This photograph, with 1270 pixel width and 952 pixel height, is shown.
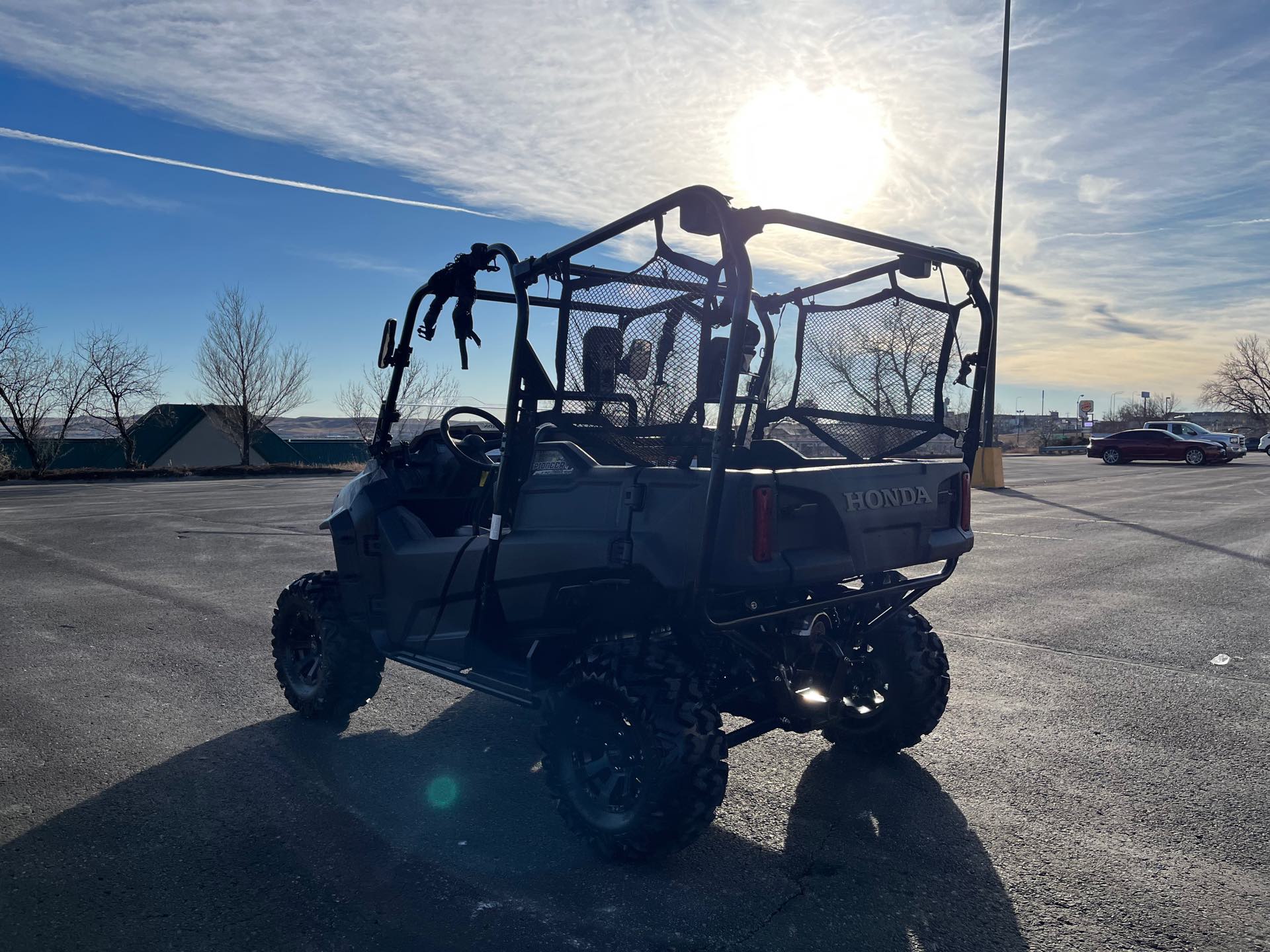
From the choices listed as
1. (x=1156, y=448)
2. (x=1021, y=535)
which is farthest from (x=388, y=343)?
(x=1156, y=448)

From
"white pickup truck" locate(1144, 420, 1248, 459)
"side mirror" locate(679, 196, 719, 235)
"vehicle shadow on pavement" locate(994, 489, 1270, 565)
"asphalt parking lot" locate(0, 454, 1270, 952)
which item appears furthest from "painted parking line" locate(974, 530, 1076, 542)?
"white pickup truck" locate(1144, 420, 1248, 459)

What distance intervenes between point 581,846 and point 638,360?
6.04ft

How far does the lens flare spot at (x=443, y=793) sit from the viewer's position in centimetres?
375

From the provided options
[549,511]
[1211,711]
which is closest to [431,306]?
[549,511]

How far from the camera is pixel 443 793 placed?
153 inches

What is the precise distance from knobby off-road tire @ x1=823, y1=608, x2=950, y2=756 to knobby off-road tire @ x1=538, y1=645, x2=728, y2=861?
3.95 ft

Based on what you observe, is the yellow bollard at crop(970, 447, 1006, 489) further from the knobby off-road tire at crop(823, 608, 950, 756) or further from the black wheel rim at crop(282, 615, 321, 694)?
the black wheel rim at crop(282, 615, 321, 694)

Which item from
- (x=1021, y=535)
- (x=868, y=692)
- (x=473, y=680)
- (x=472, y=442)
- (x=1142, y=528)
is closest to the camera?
(x=473, y=680)

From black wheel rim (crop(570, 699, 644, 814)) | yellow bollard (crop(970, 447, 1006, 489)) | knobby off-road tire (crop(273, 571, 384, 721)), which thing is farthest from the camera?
yellow bollard (crop(970, 447, 1006, 489))

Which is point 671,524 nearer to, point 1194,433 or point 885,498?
point 885,498

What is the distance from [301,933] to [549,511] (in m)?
1.62

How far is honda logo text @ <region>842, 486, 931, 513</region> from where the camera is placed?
3383 millimetres

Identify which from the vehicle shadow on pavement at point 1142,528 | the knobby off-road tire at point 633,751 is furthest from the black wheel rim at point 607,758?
the vehicle shadow on pavement at point 1142,528

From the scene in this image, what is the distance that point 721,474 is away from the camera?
296 centimetres
